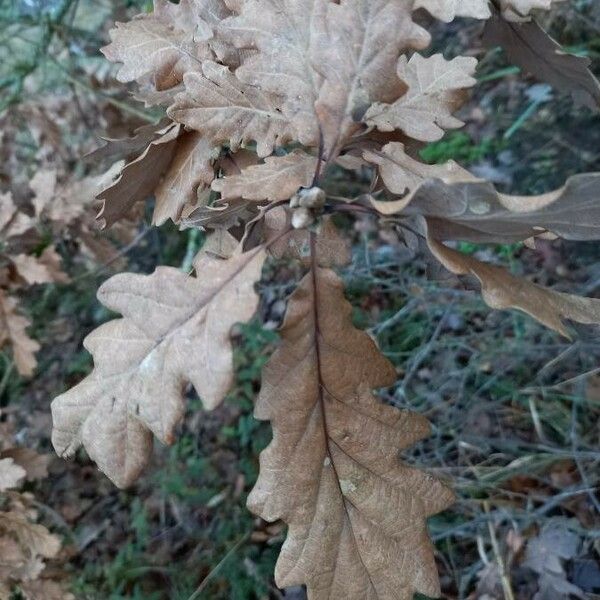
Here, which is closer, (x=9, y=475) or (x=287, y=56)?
(x=287, y=56)

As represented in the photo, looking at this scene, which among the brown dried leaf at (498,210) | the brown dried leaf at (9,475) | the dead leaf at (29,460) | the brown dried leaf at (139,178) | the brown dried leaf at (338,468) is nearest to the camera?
the brown dried leaf at (498,210)

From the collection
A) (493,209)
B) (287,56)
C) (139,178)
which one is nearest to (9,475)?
(139,178)

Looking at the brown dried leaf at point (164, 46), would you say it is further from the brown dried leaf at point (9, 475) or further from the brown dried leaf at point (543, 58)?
the brown dried leaf at point (9, 475)

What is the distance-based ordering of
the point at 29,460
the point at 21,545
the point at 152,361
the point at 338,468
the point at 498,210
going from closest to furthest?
the point at 498,210 → the point at 152,361 → the point at 338,468 → the point at 21,545 → the point at 29,460

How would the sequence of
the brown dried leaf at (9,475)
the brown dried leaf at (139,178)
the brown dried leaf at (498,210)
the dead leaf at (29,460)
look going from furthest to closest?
the dead leaf at (29,460) → the brown dried leaf at (9,475) → the brown dried leaf at (139,178) → the brown dried leaf at (498,210)

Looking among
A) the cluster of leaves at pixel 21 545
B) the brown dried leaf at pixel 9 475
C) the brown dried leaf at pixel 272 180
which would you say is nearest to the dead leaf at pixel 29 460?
the cluster of leaves at pixel 21 545

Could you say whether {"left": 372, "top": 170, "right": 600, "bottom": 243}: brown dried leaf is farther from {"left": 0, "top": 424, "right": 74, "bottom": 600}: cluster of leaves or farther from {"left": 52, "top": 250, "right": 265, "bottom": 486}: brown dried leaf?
{"left": 0, "top": 424, "right": 74, "bottom": 600}: cluster of leaves

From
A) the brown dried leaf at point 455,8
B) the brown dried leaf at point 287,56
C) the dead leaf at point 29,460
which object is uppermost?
the brown dried leaf at point 455,8

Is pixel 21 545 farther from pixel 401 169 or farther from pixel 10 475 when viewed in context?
pixel 401 169

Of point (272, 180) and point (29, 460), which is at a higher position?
point (272, 180)
